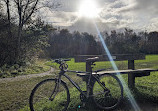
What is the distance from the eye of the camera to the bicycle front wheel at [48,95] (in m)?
3.00

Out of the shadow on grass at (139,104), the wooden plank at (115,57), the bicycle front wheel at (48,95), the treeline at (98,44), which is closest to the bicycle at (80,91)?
the bicycle front wheel at (48,95)

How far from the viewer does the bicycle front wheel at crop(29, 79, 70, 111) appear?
118 inches

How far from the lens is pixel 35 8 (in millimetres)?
15836

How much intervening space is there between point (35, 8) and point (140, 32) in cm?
6143

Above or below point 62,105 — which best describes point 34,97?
above

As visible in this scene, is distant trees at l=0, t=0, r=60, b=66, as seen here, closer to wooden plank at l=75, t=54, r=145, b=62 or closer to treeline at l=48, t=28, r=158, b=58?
wooden plank at l=75, t=54, r=145, b=62

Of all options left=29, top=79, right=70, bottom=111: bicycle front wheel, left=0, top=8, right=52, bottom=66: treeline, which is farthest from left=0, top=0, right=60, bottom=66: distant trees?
left=29, top=79, right=70, bottom=111: bicycle front wheel

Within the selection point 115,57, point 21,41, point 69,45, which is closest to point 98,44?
point 69,45

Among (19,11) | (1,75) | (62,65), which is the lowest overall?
(1,75)

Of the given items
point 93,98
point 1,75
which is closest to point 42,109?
point 93,98

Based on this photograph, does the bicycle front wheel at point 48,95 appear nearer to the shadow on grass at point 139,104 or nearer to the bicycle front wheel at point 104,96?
the shadow on grass at point 139,104

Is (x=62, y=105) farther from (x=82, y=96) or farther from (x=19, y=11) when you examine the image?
(x=19, y=11)

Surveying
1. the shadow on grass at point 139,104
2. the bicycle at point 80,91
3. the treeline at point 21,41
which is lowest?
the shadow on grass at point 139,104

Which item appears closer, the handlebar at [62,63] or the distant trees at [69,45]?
the handlebar at [62,63]
